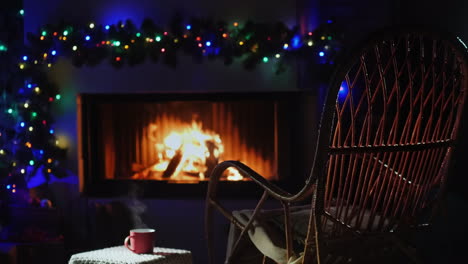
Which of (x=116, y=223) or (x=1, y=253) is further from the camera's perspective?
(x=116, y=223)

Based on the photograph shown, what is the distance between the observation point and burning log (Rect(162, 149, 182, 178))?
12.7 feet

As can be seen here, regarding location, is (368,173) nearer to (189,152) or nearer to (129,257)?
(129,257)

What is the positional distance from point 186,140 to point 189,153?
83 mm

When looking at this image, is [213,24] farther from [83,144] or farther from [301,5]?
[83,144]

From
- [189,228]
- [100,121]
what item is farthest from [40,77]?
[189,228]

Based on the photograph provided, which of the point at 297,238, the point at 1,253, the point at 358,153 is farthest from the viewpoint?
the point at 1,253

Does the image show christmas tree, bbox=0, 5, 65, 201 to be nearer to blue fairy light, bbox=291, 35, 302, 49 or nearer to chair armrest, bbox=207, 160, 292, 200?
blue fairy light, bbox=291, 35, 302, 49

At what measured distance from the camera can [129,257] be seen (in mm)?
1953

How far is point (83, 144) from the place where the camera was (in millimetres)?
3820

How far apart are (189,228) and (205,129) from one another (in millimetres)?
597

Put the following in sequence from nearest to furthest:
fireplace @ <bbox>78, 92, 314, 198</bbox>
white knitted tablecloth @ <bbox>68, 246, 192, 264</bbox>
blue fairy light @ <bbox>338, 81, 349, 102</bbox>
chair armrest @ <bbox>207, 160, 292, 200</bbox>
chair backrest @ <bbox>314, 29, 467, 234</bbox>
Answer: chair backrest @ <bbox>314, 29, 467, 234</bbox> → chair armrest @ <bbox>207, 160, 292, 200</bbox> → white knitted tablecloth @ <bbox>68, 246, 192, 264</bbox> → blue fairy light @ <bbox>338, 81, 349, 102</bbox> → fireplace @ <bbox>78, 92, 314, 198</bbox>

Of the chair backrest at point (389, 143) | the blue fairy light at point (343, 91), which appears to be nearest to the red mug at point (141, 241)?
the chair backrest at point (389, 143)

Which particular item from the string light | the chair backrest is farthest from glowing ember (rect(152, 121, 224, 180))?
the chair backrest

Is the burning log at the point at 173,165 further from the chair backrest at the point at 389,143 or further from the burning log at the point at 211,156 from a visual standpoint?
the chair backrest at the point at 389,143
